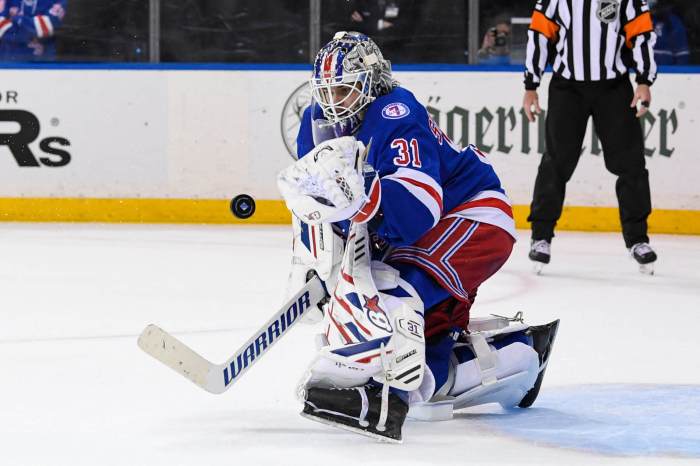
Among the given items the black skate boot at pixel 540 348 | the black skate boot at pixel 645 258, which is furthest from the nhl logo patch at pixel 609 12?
the black skate boot at pixel 540 348

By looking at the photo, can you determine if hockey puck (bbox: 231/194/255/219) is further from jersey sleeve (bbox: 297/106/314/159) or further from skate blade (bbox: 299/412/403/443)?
skate blade (bbox: 299/412/403/443)

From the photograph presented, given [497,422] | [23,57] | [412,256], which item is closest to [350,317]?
[412,256]

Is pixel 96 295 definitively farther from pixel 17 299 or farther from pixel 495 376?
pixel 495 376

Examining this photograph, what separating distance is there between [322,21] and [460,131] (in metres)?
0.88

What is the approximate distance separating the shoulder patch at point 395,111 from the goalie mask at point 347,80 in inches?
2.2

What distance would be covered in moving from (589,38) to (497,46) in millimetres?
1462

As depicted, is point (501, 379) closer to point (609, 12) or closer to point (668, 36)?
point (609, 12)

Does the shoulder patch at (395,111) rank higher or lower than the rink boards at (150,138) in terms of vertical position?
higher

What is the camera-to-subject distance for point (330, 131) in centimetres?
242

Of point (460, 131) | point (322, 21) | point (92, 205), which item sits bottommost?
point (92, 205)

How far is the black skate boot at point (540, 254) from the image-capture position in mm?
4539

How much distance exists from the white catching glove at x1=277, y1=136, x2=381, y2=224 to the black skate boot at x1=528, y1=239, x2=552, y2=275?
2514mm

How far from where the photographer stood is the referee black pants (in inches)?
185

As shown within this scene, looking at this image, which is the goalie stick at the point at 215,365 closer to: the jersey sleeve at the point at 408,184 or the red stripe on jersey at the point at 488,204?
the jersey sleeve at the point at 408,184
